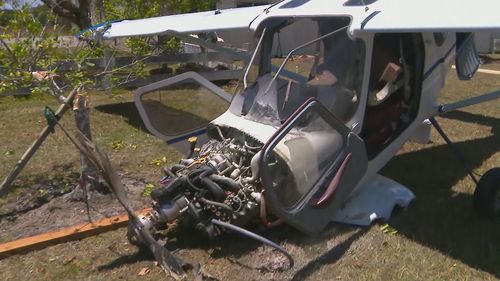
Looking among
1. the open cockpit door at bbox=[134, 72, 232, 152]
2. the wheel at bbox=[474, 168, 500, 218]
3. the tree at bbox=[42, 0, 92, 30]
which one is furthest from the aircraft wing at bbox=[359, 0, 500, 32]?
the tree at bbox=[42, 0, 92, 30]

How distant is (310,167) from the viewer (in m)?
4.28

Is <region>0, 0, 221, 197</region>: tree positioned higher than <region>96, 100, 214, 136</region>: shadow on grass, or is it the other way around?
<region>0, 0, 221, 197</region>: tree

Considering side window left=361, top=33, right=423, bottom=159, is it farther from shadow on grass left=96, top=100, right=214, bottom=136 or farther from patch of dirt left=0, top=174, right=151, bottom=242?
patch of dirt left=0, top=174, right=151, bottom=242

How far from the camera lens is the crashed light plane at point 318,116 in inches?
165

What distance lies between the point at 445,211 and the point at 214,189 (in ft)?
8.67

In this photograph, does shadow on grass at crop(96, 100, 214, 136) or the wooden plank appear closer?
the wooden plank

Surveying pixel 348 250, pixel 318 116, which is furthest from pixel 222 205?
pixel 348 250

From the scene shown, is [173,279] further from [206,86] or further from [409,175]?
[409,175]

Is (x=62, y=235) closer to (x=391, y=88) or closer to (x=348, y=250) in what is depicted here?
(x=348, y=250)

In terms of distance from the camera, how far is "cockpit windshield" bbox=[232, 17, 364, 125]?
15.3ft

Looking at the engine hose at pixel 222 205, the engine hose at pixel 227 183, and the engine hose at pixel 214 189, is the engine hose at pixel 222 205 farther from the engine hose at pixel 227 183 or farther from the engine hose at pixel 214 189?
the engine hose at pixel 227 183

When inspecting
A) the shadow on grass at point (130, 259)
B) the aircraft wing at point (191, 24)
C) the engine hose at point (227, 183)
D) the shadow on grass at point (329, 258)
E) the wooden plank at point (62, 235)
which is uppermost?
the aircraft wing at point (191, 24)

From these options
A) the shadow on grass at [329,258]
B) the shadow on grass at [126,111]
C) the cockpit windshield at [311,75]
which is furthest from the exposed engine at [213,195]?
the shadow on grass at [126,111]

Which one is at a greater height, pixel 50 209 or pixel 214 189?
pixel 214 189
